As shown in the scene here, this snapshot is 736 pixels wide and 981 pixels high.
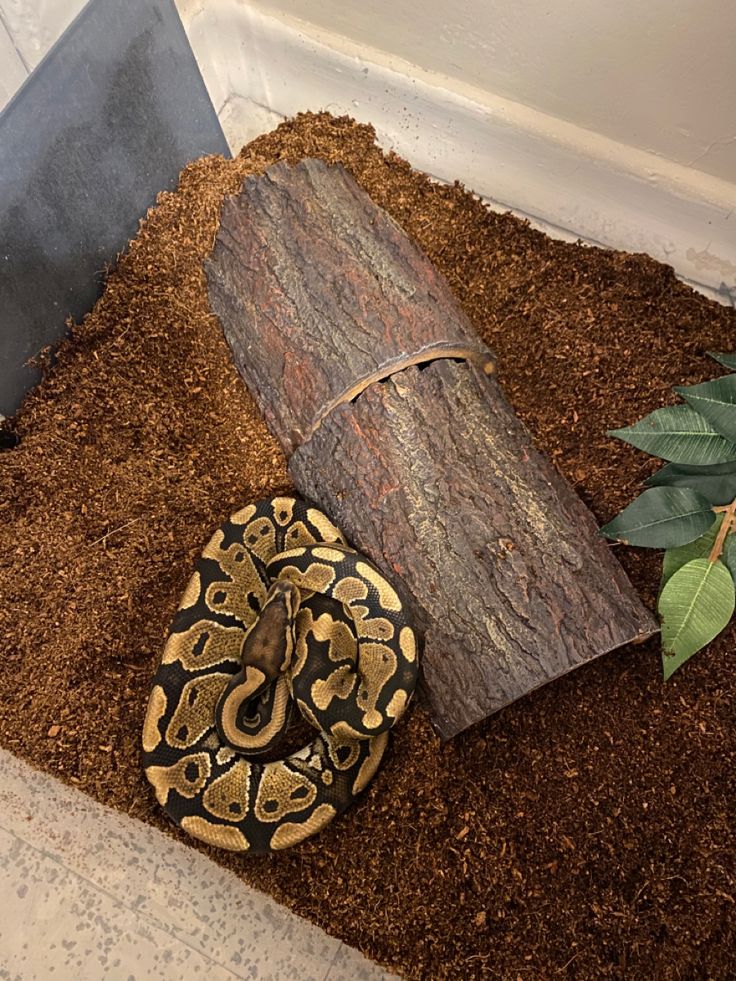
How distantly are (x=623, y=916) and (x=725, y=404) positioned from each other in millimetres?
1334

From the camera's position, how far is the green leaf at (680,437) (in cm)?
191

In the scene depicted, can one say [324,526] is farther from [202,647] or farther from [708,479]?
[708,479]

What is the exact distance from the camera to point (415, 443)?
2.27 metres

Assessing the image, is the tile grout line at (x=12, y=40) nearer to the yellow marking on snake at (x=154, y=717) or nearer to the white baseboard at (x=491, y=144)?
the white baseboard at (x=491, y=144)

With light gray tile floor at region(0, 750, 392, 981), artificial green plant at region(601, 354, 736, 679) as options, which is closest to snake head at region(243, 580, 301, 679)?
light gray tile floor at region(0, 750, 392, 981)

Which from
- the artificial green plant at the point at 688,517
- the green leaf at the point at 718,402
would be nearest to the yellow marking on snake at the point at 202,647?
the artificial green plant at the point at 688,517

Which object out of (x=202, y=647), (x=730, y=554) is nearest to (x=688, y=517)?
(x=730, y=554)

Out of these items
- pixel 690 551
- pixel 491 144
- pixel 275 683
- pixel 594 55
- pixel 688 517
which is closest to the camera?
pixel 688 517

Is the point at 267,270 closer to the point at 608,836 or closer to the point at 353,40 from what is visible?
the point at 353,40

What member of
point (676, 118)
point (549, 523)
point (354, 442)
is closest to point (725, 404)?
point (549, 523)

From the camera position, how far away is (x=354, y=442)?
7.56 feet

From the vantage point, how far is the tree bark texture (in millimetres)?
2131

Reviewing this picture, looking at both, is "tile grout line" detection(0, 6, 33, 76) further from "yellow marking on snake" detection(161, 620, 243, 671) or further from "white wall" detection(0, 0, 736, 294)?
"yellow marking on snake" detection(161, 620, 243, 671)

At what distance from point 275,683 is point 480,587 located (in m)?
0.67
